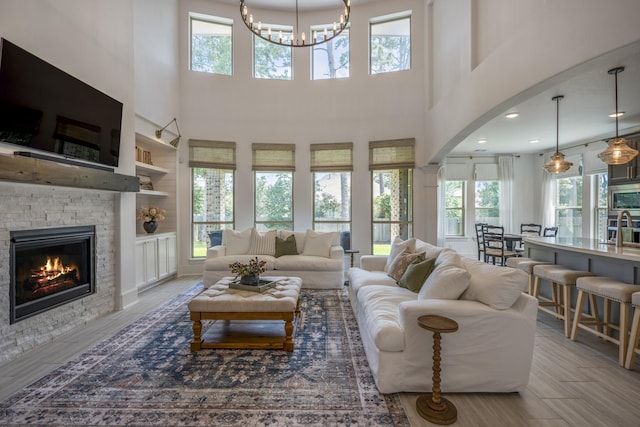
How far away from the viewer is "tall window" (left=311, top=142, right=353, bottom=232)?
630cm

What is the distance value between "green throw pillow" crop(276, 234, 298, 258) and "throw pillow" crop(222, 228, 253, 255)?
1.80 feet

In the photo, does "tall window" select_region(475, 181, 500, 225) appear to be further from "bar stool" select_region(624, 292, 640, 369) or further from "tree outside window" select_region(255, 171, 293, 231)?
"bar stool" select_region(624, 292, 640, 369)

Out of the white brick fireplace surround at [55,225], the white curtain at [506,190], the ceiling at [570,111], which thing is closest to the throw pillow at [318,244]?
the ceiling at [570,111]

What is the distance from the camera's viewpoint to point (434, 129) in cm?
537

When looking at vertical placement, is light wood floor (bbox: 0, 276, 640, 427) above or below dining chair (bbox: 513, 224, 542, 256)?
below

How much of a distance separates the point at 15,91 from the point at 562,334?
5644mm

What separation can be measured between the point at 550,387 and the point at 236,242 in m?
4.54

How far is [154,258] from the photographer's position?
4957 mm

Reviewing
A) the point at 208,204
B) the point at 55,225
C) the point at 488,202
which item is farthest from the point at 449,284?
the point at 488,202

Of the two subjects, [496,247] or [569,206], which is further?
[569,206]

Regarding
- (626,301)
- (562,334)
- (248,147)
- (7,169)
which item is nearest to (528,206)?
(562,334)

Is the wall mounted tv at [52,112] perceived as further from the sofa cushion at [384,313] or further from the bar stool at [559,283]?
the bar stool at [559,283]

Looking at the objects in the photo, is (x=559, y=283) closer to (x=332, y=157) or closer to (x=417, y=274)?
(x=417, y=274)

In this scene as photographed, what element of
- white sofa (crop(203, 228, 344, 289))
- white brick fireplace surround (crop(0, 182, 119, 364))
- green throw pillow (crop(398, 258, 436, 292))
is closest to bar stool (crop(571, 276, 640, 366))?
Answer: green throw pillow (crop(398, 258, 436, 292))
